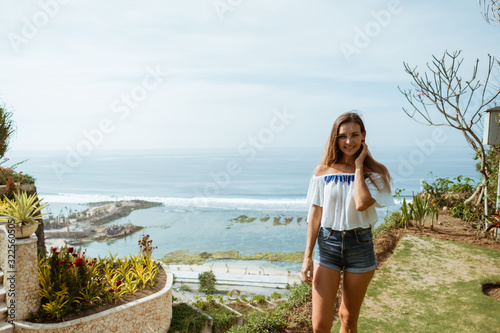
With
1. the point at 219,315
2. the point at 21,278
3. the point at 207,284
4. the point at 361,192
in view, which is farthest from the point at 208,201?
the point at 361,192

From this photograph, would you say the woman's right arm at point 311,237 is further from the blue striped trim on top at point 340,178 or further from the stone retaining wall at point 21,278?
the stone retaining wall at point 21,278

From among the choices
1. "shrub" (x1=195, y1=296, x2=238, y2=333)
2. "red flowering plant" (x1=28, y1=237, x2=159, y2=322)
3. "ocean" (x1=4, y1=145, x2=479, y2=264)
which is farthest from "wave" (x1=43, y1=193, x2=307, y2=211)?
"red flowering plant" (x1=28, y1=237, x2=159, y2=322)

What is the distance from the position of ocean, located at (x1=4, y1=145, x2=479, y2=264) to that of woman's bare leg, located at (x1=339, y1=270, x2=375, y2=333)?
2003cm

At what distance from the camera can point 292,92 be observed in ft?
291

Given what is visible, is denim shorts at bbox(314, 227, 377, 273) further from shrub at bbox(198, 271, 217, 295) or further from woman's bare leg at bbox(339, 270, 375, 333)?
shrub at bbox(198, 271, 217, 295)

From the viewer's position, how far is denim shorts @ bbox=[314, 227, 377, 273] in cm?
213

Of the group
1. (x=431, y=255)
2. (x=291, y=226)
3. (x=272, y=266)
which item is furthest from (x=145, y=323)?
(x=291, y=226)

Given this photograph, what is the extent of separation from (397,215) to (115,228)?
3101 cm

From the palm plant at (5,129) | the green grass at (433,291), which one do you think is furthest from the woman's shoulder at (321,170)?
the palm plant at (5,129)

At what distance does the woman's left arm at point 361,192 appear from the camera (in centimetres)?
206

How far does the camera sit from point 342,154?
2.36 m

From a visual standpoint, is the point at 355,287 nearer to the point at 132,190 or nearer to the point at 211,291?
the point at 211,291

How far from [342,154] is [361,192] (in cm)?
36

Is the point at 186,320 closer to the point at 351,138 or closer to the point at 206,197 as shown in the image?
the point at 351,138
